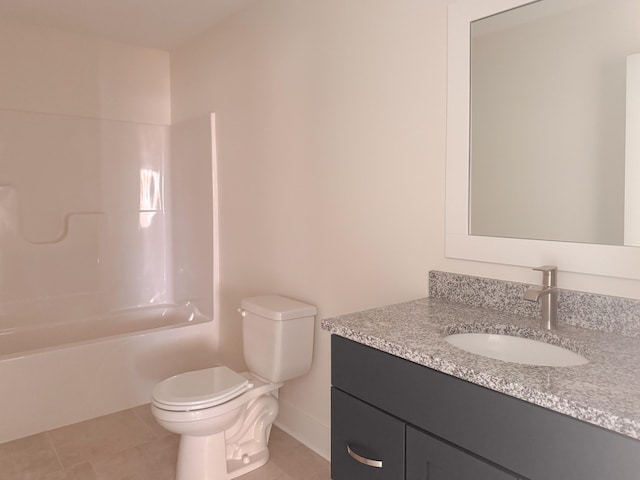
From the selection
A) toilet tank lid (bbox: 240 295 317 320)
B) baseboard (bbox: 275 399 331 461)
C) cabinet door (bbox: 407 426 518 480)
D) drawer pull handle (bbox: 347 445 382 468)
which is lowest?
baseboard (bbox: 275 399 331 461)

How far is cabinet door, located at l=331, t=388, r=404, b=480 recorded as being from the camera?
4.16 ft

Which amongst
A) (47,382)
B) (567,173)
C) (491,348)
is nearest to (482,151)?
(567,173)

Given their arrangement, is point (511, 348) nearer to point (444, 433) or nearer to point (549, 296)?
point (549, 296)

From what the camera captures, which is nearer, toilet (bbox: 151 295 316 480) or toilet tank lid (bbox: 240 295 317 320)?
toilet (bbox: 151 295 316 480)

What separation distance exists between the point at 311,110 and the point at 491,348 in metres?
1.47

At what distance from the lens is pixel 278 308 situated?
2365mm

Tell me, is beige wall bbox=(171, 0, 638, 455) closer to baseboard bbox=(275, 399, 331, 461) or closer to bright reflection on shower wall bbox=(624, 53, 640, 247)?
baseboard bbox=(275, 399, 331, 461)

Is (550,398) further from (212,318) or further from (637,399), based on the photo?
(212,318)

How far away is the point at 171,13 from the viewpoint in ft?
9.64

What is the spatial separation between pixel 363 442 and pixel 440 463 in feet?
0.91

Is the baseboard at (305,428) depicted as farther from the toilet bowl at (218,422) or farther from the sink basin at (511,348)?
the sink basin at (511,348)

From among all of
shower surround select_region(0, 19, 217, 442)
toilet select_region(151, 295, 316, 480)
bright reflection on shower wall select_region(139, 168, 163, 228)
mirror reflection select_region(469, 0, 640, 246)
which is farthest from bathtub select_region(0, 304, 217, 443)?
mirror reflection select_region(469, 0, 640, 246)

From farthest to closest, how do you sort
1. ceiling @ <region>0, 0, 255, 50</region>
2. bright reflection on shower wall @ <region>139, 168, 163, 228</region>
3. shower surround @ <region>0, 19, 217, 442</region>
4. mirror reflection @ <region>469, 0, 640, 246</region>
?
bright reflection on shower wall @ <region>139, 168, 163, 228</region> → shower surround @ <region>0, 19, 217, 442</region> → ceiling @ <region>0, 0, 255, 50</region> → mirror reflection @ <region>469, 0, 640, 246</region>

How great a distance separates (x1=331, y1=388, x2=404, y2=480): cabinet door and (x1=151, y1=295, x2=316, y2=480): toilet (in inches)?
31.0
